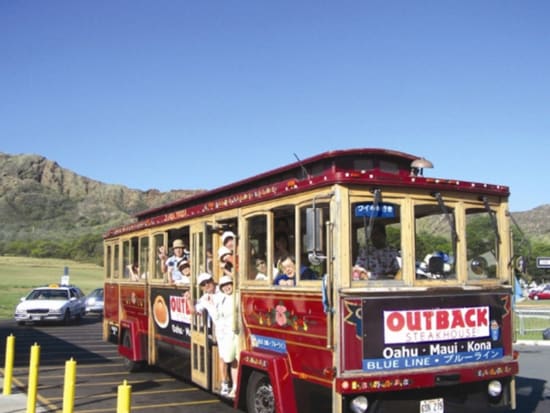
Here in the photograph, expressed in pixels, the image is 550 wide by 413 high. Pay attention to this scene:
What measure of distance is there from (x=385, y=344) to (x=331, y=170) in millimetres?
1926

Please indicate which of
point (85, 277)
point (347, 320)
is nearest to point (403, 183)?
point (347, 320)

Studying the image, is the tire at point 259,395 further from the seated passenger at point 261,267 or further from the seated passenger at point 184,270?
the seated passenger at point 184,270

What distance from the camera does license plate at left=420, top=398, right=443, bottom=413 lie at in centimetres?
678

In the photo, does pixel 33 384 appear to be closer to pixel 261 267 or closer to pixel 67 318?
pixel 261 267

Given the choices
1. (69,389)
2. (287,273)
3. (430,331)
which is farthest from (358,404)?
(69,389)

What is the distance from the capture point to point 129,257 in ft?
44.1

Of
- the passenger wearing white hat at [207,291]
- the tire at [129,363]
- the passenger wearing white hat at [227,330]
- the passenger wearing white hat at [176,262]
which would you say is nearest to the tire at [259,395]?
the passenger wearing white hat at [227,330]

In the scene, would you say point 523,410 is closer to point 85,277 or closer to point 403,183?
point 403,183

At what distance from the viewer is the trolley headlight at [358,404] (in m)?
6.40

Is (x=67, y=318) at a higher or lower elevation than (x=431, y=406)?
lower

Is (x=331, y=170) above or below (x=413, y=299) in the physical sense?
above

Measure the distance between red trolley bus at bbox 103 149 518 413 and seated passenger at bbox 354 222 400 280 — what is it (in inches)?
0.5

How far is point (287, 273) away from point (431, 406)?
1986 millimetres

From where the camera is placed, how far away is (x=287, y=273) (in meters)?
7.48
